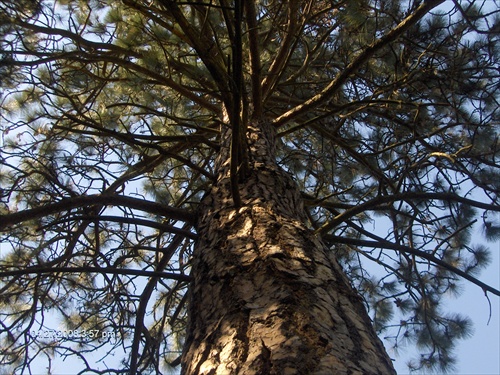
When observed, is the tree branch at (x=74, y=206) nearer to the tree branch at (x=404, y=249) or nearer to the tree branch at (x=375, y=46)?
the tree branch at (x=404, y=249)

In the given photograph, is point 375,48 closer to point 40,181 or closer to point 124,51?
point 124,51

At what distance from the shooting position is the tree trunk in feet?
4.27

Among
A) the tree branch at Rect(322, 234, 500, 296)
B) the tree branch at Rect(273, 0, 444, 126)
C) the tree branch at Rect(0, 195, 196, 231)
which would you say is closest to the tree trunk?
the tree branch at Rect(0, 195, 196, 231)

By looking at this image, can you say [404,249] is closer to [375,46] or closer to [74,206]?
[375,46]

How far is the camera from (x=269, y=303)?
1.52 meters

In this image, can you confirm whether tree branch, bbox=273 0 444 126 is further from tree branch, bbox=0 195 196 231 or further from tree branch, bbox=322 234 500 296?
tree branch, bbox=0 195 196 231

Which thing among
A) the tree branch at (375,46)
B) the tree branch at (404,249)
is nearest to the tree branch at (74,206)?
the tree branch at (404,249)

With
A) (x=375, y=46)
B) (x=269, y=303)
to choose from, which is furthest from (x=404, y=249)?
(x=269, y=303)

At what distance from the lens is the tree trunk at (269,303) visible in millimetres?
1302

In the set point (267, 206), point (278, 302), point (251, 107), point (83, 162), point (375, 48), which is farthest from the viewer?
point (83, 162)

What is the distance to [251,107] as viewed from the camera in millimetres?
3545

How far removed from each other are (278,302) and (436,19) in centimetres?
325

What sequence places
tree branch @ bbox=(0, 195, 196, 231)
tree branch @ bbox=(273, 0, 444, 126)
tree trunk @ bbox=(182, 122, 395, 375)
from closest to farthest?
tree trunk @ bbox=(182, 122, 395, 375) → tree branch @ bbox=(0, 195, 196, 231) → tree branch @ bbox=(273, 0, 444, 126)

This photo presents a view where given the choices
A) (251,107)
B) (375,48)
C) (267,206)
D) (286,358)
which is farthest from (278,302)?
(251,107)
